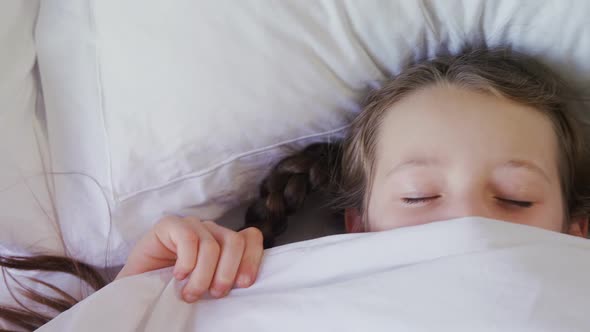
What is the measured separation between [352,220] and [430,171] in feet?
0.78

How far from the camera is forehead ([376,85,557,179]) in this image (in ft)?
2.58

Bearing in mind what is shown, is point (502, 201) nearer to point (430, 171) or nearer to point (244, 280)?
point (430, 171)

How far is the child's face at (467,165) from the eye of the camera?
0.77 meters

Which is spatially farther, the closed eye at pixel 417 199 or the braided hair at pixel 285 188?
the braided hair at pixel 285 188

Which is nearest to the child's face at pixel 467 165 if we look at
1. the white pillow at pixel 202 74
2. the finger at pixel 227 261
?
the white pillow at pixel 202 74

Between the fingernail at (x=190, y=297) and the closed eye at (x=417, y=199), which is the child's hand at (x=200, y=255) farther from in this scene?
the closed eye at (x=417, y=199)

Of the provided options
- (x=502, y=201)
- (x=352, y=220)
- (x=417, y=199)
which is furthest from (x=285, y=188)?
(x=502, y=201)

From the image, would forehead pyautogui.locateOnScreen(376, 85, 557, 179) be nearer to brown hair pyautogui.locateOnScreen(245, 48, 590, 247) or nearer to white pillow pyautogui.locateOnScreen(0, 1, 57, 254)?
brown hair pyautogui.locateOnScreen(245, 48, 590, 247)

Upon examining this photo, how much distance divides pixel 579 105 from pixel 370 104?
355 mm

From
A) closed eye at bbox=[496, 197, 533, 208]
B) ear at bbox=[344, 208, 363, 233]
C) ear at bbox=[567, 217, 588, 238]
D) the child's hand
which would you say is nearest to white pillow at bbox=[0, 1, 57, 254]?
the child's hand

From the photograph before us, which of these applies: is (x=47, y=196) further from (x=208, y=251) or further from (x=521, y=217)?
(x=521, y=217)

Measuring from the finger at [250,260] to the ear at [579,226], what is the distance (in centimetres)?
53

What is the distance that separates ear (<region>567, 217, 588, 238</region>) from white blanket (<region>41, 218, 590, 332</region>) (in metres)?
0.29

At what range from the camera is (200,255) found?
0.74m
